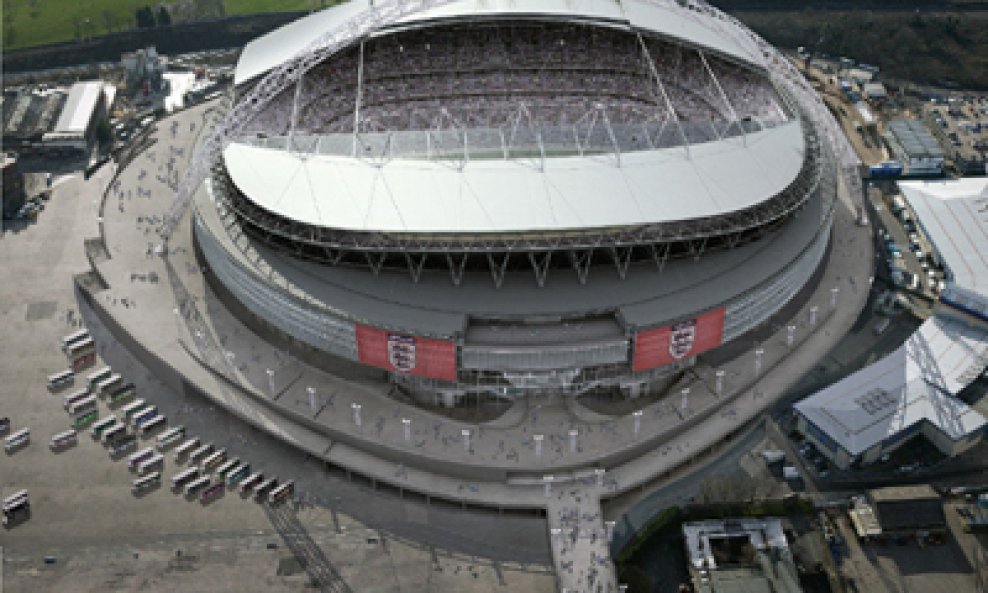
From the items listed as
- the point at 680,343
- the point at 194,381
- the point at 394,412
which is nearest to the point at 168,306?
the point at 194,381

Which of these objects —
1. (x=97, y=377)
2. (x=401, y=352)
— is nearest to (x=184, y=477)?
(x=97, y=377)

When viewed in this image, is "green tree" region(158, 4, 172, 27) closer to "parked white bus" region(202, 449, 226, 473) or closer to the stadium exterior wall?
the stadium exterior wall

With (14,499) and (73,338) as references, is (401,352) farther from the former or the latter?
(73,338)

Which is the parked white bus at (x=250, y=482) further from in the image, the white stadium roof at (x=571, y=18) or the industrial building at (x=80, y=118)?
the industrial building at (x=80, y=118)

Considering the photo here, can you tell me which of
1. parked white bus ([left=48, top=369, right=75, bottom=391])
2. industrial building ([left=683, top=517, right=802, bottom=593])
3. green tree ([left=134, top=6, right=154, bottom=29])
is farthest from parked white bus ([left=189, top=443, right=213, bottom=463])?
green tree ([left=134, top=6, right=154, bottom=29])

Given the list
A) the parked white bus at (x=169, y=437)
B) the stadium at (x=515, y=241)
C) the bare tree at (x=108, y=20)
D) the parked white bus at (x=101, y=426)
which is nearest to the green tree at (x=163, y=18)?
the bare tree at (x=108, y=20)
